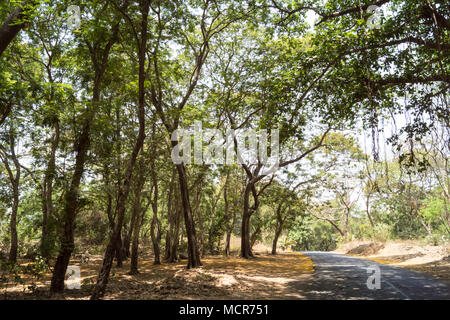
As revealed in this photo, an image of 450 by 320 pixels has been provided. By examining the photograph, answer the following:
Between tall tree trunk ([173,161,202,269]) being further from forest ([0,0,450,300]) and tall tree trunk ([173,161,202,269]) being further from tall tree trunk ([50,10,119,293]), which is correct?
tall tree trunk ([50,10,119,293])

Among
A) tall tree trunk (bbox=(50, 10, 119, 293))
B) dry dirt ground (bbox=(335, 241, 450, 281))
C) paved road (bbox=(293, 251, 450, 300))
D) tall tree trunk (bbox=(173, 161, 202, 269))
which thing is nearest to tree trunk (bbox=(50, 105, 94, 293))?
tall tree trunk (bbox=(50, 10, 119, 293))

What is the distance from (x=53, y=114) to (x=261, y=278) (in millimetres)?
8570

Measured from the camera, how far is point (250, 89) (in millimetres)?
15273

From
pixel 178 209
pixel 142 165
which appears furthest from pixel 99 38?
pixel 178 209

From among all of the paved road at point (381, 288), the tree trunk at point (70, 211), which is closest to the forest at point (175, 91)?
the tree trunk at point (70, 211)

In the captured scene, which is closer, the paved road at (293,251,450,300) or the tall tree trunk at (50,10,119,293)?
the paved road at (293,251,450,300)

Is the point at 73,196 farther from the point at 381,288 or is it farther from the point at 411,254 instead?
the point at 411,254

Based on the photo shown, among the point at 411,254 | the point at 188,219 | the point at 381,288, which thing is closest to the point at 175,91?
the point at 188,219

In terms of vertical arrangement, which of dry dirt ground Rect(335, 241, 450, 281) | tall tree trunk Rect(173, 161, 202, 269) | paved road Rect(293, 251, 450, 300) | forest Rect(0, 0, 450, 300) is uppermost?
forest Rect(0, 0, 450, 300)

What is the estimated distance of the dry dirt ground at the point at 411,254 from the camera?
1190 centimetres

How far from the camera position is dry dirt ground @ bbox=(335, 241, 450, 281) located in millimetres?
11898

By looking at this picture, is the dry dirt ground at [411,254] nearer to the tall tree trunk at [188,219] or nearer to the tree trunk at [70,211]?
the tall tree trunk at [188,219]
